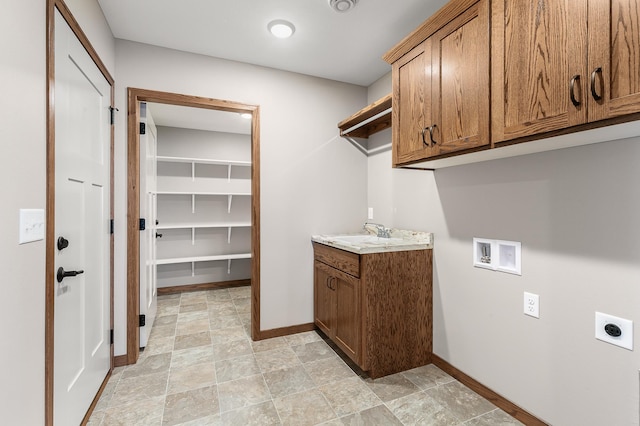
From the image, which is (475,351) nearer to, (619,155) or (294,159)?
(619,155)

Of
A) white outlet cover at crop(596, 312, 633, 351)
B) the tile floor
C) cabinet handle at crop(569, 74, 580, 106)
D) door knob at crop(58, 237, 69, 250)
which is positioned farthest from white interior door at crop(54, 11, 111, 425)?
white outlet cover at crop(596, 312, 633, 351)

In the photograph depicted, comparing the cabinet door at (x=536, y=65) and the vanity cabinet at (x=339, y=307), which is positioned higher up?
the cabinet door at (x=536, y=65)

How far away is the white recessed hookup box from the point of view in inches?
65.9

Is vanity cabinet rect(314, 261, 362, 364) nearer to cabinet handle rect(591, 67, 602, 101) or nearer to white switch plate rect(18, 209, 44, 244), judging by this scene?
cabinet handle rect(591, 67, 602, 101)

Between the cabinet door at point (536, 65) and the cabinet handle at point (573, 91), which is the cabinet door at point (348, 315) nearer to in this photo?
the cabinet door at point (536, 65)

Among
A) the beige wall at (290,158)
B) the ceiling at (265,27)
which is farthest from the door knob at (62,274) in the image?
the ceiling at (265,27)

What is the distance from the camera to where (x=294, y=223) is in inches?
112

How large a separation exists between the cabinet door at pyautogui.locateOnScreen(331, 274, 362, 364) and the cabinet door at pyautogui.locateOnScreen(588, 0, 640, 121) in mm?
1559

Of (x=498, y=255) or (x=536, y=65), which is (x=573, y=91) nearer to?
(x=536, y=65)

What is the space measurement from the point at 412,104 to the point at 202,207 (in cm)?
350

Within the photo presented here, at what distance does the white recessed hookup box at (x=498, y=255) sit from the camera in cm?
167

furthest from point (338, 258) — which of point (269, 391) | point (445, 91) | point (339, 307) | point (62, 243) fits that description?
point (62, 243)

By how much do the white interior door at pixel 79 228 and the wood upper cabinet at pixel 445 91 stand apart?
1.91 metres

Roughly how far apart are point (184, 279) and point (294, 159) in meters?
2.74
